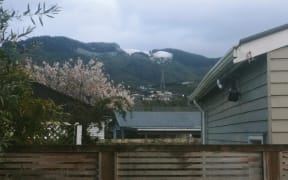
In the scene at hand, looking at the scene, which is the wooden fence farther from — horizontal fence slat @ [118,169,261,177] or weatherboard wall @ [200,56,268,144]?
weatherboard wall @ [200,56,268,144]

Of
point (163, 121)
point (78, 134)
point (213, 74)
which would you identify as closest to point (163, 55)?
point (163, 121)

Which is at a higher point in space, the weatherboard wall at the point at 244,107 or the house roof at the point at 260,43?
the house roof at the point at 260,43

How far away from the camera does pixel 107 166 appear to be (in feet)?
17.5

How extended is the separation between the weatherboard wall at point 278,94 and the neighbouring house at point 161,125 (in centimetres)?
2824

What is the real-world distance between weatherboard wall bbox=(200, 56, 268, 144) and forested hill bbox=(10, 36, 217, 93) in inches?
2095

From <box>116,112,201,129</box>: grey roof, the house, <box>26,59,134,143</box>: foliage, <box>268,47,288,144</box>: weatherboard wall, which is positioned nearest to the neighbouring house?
<box>116,112,201,129</box>: grey roof

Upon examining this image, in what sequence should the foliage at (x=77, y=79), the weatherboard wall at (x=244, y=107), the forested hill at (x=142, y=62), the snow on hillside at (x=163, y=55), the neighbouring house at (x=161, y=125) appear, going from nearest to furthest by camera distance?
the weatherboard wall at (x=244, y=107), the neighbouring house at (x=161, y=125), the foliage at (x=77, y=79), the forested hill at (x=142, y=62), the snow on hillside at (x=163, y=55)

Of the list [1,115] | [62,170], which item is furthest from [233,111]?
[1,115]

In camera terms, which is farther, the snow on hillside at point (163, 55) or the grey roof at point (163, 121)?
the snow on hillside at point (163, 55)

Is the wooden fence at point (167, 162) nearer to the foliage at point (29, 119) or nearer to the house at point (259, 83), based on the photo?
the foliage at point (29, 119)

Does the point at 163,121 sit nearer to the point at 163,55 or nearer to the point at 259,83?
the point at 259,83

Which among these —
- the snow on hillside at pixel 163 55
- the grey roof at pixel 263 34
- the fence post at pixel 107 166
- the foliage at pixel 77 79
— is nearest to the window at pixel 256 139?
the grey roof at pixel 263 34

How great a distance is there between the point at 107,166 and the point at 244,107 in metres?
4.06

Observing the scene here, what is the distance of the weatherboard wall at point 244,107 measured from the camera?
285 inches
